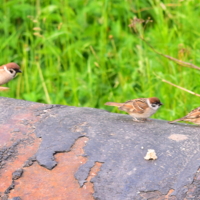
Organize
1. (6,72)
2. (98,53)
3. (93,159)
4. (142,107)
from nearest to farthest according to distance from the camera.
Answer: (93,159)
(142,107)
(6,72)
(98,53)

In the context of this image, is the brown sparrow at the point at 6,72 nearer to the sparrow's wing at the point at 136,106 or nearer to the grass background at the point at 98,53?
the grass background at the point at 98,53

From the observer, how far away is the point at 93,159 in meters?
2.38

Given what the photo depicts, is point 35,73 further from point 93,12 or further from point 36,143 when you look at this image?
point 36,143

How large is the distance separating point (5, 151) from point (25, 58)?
11.6 feet

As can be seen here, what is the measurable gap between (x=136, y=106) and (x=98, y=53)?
224 cm

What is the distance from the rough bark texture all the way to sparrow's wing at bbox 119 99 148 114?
2.83ft

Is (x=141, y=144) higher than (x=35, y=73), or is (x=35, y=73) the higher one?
(x=141, y=144)

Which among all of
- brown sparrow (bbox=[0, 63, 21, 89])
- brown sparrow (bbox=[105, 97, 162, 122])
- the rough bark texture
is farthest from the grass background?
the rough bark texture

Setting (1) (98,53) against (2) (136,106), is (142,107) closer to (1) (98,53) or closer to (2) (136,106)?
(2) (136,106)

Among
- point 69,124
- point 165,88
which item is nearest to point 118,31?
point 165,88

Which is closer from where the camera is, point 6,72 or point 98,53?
point 6,72

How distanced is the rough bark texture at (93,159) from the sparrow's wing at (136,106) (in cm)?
86

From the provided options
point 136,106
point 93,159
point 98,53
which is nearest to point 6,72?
point 136,106

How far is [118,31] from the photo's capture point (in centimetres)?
595
